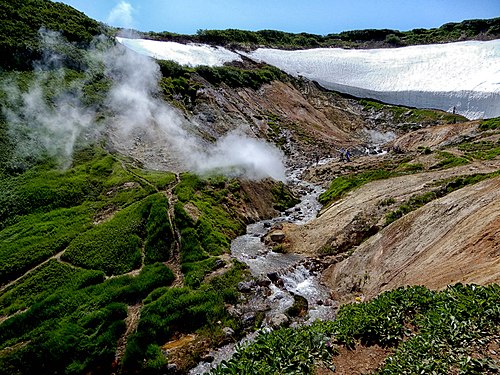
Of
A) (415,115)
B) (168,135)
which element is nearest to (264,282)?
(168,135)

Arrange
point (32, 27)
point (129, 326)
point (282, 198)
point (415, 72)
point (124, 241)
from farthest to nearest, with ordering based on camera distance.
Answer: point (415, 72)
point (32, 27)
point (282, 198)
point (124, 241)
point (129, 326)

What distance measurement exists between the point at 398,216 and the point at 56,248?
81.6 ft

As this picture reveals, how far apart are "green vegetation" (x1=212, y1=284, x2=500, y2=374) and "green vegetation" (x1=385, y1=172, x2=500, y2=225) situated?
1606 cm

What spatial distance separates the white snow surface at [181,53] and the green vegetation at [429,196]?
200 ft

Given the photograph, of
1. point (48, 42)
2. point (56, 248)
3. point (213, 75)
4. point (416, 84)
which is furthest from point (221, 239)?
point (416, 84)

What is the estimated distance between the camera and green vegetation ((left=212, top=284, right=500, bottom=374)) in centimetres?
880

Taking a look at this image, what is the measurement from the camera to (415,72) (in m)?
98.2

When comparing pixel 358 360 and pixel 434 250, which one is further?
pixel 434 250

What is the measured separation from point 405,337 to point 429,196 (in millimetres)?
20005

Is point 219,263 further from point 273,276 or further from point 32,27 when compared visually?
point 32,27

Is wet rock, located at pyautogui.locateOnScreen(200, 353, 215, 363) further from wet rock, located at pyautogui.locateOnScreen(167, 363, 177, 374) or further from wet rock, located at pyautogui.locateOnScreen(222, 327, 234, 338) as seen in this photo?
wet rock, located at pyautogui.locateOnScreen(222, 327, 234, 338)

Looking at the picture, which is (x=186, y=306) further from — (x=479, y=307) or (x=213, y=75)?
(x=213, y=75)

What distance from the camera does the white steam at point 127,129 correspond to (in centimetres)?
4031

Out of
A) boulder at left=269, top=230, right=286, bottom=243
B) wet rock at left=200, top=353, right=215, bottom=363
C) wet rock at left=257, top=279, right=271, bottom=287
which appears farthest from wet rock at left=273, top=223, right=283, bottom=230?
wet rock at left=200, top=353, right=215, bottom=363
